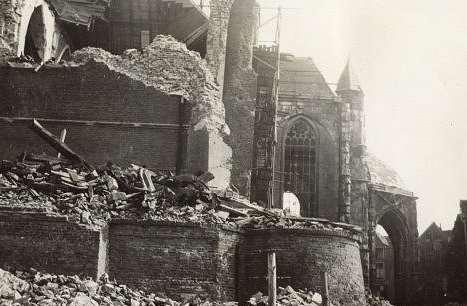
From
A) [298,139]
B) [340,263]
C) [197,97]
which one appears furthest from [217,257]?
[298,139]

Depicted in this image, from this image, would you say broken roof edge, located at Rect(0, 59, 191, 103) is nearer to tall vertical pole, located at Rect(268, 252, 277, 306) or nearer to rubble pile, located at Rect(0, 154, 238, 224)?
rubble pile, located at Rect(0, 154, 238, 224)

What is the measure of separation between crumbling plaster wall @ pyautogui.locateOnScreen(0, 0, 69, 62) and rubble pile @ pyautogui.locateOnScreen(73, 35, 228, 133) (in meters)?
1.99

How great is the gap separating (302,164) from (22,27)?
14398 millimetres

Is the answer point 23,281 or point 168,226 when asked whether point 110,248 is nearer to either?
point 168,226

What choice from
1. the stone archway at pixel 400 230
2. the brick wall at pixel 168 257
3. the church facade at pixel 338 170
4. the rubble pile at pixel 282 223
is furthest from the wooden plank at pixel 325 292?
the stone archway at pixel 400 230

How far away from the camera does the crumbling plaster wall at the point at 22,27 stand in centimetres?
1689

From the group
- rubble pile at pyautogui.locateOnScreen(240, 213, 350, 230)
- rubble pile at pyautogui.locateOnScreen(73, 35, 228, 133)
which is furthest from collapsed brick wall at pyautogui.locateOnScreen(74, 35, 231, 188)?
rubble pile at pyautogui.locateOnScreen(240, 213, 350, 230)

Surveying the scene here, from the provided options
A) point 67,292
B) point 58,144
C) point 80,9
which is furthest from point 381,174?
point 67,292

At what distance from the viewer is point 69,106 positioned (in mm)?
16219

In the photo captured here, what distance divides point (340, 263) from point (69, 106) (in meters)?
8.95

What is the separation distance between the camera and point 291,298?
11273 millimetres

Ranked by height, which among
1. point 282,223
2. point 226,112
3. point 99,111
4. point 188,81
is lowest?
point 282,223

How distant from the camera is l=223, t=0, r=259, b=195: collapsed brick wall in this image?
1895 cm

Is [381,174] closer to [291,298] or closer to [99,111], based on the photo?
[99,111]
